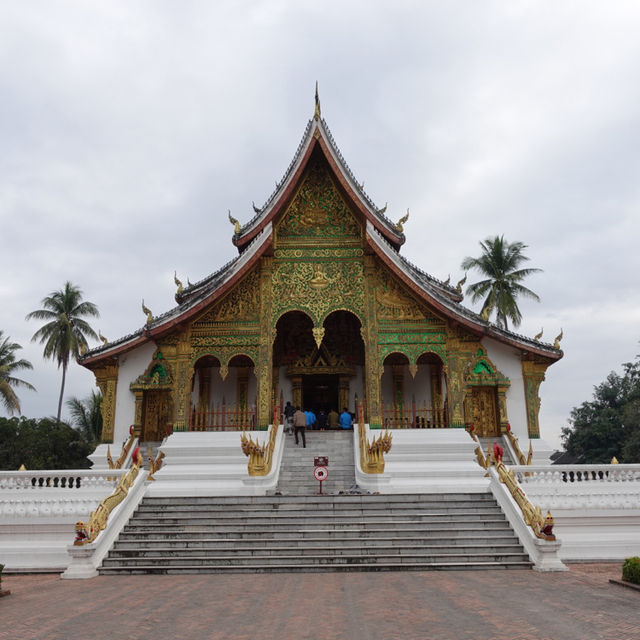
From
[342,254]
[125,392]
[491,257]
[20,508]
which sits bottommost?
[20,508]

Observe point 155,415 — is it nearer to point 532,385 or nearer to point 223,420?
point 223,420

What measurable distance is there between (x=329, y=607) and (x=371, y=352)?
30.7 ft

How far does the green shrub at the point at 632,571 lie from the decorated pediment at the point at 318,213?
10.8 meters

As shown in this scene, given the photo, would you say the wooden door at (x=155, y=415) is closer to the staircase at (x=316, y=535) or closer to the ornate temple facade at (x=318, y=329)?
the ornate temple facade at (x=318, y=329)

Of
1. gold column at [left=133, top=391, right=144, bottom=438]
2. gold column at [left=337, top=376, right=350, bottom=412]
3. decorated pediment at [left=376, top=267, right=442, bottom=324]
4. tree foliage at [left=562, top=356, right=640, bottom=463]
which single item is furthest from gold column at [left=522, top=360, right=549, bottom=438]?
tree foliage at [left=562, top=356, right=640, bottom=463]

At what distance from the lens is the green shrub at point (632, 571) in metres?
6.80

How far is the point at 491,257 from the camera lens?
93.9ft

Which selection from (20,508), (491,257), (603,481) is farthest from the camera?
(491,257)

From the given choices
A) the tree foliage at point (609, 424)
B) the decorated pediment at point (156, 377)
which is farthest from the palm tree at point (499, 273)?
the decorated pediment at point (156, 377)

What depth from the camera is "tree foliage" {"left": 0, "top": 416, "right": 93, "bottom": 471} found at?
82.3 feet

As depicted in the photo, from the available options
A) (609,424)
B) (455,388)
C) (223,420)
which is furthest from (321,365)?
(609,424)

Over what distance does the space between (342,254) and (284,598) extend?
10.6 m

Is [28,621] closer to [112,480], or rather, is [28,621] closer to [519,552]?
[112,480]

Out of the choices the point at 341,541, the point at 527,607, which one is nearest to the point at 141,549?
the point at 341,541
